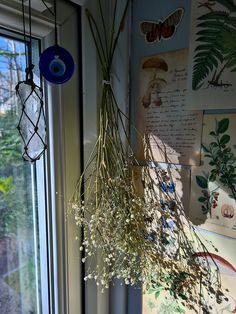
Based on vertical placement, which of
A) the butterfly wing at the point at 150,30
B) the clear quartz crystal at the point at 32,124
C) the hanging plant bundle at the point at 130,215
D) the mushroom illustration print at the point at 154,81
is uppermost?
the butterfly wing at the point at 150,30

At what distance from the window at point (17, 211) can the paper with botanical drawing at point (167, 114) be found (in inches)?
15.4

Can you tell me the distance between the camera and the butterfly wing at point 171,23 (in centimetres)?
79

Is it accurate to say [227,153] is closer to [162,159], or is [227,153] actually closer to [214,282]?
[162,159]

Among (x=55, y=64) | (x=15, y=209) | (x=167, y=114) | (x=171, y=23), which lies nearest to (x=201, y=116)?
(x=167, y=114)

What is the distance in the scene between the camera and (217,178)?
77cm

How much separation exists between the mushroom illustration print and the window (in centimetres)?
39

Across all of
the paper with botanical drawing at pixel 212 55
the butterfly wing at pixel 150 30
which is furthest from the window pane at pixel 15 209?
the paper with botanical drawing at pixel 212 55

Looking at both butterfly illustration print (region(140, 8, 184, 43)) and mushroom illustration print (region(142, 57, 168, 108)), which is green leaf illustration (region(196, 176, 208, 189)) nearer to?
mushroom illustration print (region(142, 57, 168, 108))

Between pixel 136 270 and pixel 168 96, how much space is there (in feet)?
2.08

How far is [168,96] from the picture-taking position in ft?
2.78

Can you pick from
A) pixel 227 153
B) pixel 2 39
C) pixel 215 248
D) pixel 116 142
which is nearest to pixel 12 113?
pixel 2 39

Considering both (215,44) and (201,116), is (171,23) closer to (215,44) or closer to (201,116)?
(215,44)

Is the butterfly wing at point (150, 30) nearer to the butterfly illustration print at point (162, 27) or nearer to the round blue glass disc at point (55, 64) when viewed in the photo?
the butterfly illustration print at point (162, 27)

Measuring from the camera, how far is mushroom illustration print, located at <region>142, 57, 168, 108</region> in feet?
2.79
